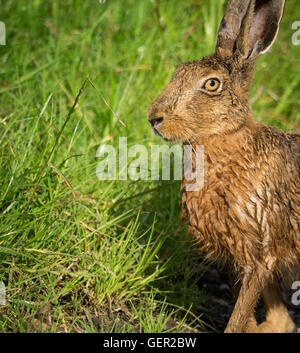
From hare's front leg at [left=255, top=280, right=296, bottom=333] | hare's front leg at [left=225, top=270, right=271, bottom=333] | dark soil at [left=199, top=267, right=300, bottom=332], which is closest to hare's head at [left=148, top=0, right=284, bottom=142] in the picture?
hare's front leg at [left=225, top=270, right=271, bottom=333]

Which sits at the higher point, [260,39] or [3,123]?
[260,39]

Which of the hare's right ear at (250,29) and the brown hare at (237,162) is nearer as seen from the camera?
the brown hare at (237,162)

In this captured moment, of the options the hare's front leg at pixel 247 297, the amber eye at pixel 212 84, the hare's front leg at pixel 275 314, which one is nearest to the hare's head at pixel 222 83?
the amber eye at pixel 212 84

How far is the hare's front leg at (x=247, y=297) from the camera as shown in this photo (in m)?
3.39

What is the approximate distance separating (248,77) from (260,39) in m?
0.23

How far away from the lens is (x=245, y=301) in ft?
11.2

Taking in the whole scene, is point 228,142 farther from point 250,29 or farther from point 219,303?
point 219,303

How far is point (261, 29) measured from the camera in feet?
11.6

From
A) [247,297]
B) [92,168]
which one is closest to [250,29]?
[92,168]

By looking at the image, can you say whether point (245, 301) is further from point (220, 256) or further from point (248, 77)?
point (248, 77)

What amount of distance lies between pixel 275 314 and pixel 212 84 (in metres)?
1.68

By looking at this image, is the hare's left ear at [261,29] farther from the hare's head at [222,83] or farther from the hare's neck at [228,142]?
the hare's neck at [228,142]

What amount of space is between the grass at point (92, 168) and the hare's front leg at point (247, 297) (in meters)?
0.43
